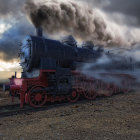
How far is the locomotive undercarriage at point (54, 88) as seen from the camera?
7.96 meters

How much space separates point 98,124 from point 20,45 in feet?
23.8

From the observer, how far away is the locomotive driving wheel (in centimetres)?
792

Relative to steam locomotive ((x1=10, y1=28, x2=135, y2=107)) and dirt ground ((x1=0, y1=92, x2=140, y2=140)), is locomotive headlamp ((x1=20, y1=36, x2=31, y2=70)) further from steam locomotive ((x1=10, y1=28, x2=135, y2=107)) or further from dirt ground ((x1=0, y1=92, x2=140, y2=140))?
dirt ground ((x1=0, y1=92, x2=140, y2=140))

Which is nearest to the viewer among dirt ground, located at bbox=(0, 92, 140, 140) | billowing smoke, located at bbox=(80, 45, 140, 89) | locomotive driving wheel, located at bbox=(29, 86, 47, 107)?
dirt ground, located at bbox=(0, 92, 140, 140)

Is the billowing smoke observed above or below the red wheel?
above

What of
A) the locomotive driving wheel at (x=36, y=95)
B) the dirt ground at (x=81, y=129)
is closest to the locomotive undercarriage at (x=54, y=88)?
the locomotive driving wheel at (x=36, y=95)

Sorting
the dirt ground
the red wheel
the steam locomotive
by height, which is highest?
the steam locomotive

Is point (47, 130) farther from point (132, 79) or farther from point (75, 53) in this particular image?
point (132, 79)

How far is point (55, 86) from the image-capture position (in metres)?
8.59

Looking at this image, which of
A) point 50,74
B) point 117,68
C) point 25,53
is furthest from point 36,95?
point 117,68

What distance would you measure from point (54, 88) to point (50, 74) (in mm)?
778

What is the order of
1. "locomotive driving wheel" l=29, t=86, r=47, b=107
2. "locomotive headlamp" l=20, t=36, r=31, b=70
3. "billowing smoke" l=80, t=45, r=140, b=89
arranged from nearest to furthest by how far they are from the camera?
"locomotive driving wheel" l=29, t=86, r=47, b=107
"locomotive headlamp" l=20, t=36, r=31, b=70
"billowing smoke" l=80, t=45, r=140, b=89

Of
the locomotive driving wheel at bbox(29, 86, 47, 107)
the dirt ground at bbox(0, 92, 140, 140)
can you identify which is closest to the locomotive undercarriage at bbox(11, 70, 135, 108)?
the locomotive driving wheel at bbox(29, 86, 47, 107)

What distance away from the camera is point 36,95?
314 inches
